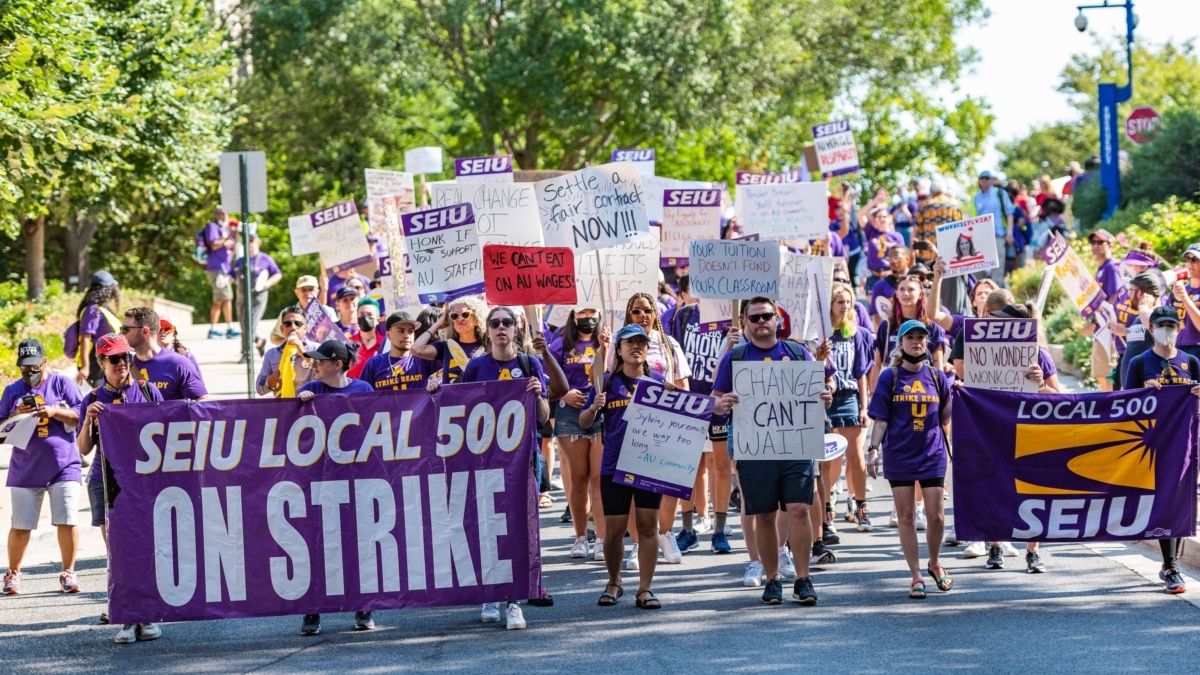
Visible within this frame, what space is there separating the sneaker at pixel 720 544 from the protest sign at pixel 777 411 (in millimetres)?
1930

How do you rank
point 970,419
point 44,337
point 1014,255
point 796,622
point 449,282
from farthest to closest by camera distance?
point 1014,255 < point 44,337 < point 449,282 < point 970,419 < point 796,622

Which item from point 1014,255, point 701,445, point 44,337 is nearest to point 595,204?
point 701,445

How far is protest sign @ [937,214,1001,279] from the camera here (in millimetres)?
15000

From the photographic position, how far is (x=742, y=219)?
18609mm

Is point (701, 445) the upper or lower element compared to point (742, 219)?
lower

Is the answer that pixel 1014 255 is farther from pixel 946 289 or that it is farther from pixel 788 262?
pixel 788 262

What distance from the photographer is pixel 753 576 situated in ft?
33.5

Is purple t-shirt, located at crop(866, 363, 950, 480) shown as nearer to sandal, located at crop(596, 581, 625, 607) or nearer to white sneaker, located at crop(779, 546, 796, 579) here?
white sneaker, located at crop(779, 546, 796, 579)

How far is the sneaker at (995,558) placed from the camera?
1060 centimetres

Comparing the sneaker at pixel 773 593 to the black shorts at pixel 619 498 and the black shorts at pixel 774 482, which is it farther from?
the black shorts at pixel 619 498

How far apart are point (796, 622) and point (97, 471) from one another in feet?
13.4

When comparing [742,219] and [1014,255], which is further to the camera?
[1014,255]

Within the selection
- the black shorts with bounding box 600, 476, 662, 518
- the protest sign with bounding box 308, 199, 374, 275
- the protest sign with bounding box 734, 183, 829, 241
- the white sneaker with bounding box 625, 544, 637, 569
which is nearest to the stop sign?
the protest sign with bounding box 734, 183, 829, 241

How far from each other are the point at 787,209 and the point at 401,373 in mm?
8245
